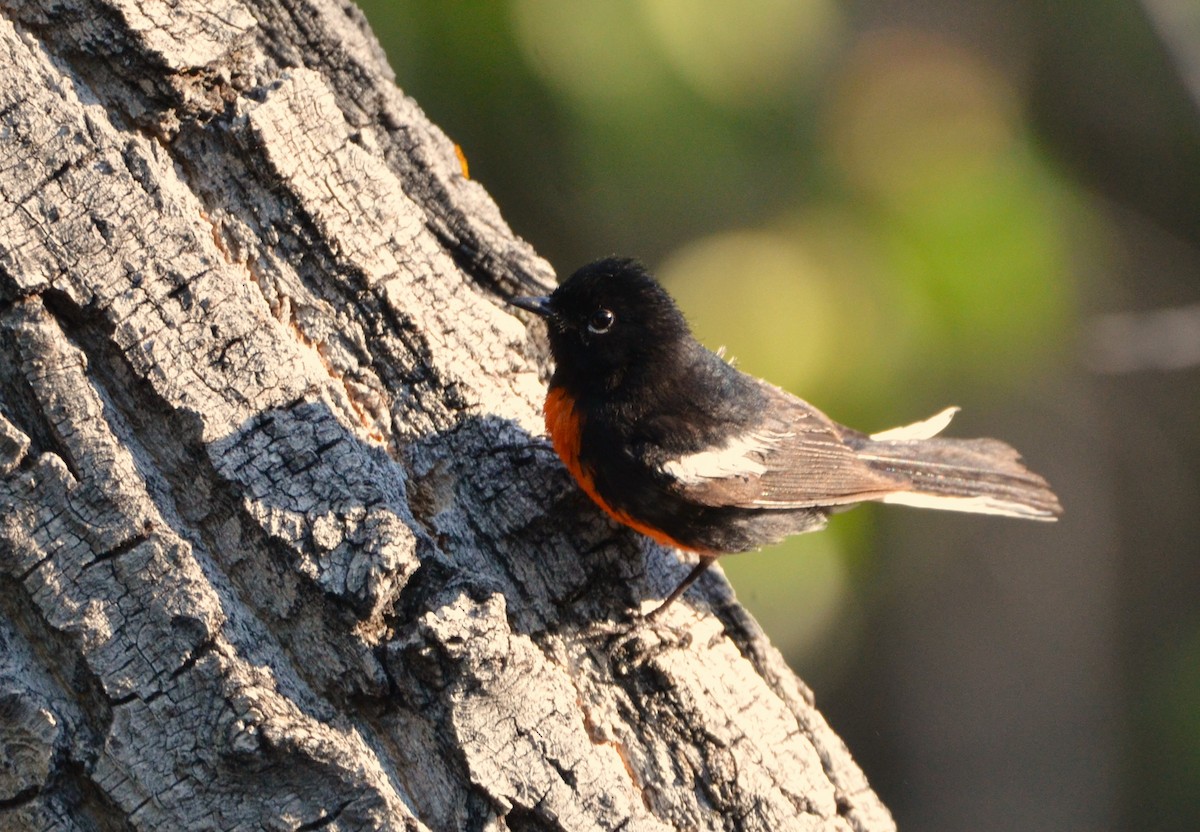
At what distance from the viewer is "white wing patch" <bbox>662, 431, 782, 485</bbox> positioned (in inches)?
139

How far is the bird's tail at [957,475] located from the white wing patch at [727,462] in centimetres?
47

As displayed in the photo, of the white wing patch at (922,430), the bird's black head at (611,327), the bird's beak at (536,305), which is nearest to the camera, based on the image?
the bird's beak at (536,305)

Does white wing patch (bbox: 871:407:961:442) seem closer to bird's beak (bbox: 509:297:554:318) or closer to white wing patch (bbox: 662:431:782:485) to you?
white wing patch (bbox: 662:431:782:485)

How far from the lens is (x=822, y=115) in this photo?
6008 millimetres

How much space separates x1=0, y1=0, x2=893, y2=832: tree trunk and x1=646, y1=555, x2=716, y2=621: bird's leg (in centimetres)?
3

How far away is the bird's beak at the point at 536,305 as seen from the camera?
324 cm

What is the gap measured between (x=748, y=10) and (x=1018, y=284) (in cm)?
182

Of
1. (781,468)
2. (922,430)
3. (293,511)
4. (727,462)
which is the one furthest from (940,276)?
(293,511)

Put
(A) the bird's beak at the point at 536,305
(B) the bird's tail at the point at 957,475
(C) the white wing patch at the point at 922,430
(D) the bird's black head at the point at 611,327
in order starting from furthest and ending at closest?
(C) the white wing patch at the point at 922,430, (B) the bird's tail at the point at 957,475, (D) the bird's black head at the point at 611,327, (A) the bird's beak at the point at 536,305

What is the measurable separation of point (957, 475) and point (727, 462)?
1040 mm

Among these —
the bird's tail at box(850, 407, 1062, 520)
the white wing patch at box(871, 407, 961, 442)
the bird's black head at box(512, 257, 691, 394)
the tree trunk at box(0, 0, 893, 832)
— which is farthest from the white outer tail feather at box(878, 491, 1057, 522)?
the tree trunk at box(0, 0, 893, 832)

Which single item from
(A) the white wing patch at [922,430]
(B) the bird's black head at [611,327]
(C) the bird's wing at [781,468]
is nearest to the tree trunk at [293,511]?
(B) the bird's black head at [611,327]

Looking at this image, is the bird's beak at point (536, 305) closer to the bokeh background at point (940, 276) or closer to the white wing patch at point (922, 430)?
the white wing patch at point (922, 430)

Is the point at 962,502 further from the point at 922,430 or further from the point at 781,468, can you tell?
the point at 781,468
